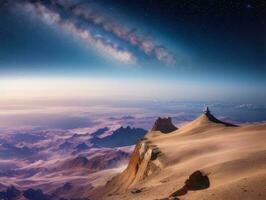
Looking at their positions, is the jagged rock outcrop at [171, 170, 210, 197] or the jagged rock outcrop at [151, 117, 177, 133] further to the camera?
the jagged rock outcrop at [151, 117, 177, 133]

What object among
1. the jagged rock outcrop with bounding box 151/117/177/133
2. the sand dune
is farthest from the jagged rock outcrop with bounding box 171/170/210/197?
the jagged rock outcrop with bounding box 151/117/177/133

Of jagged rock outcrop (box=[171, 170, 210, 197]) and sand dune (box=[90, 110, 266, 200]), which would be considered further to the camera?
jagged rock outcrop (box=[171, 170, 210, 197])

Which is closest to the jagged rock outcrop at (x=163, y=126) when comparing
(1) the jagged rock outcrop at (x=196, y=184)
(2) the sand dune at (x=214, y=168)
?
(2) the sand dune at (x=214, y=168)

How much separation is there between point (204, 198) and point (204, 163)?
1126 centimetres

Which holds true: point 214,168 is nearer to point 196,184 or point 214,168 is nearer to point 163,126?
point 196,184

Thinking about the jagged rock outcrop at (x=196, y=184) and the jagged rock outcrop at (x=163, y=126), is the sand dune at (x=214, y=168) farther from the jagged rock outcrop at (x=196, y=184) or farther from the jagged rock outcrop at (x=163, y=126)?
the jagged rock outcrop at (x=163, y=126)

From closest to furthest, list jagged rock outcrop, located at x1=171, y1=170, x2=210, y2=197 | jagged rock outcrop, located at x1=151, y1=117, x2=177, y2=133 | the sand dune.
Answer: the sand dune → jagged rock outcrop, located at x1=171, y1=170, x2=210, y2=197 → jagged rock outcrop, located at x1=151, y1=117, x2=177, y2=133

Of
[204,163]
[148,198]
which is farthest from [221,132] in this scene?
[148,198]

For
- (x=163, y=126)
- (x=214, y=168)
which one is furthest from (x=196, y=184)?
(x=163, y=126)

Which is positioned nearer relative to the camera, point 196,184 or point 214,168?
point 196,184

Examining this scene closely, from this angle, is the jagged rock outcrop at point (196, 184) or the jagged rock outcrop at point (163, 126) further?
the jagged rock outcrop at point (163, 126)

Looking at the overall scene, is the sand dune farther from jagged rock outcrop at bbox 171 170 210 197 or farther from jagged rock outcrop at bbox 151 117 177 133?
jagged rock outcrop at bbox 151 117 177 133

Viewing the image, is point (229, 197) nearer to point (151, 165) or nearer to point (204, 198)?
point (204, 198)

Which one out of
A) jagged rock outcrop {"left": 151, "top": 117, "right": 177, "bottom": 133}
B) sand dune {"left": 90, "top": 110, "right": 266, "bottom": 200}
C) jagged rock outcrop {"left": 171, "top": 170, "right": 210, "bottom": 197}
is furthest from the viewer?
jagged rock outcrop {"left": 151, "top": 117, "right": 177, "bottom": 133}
